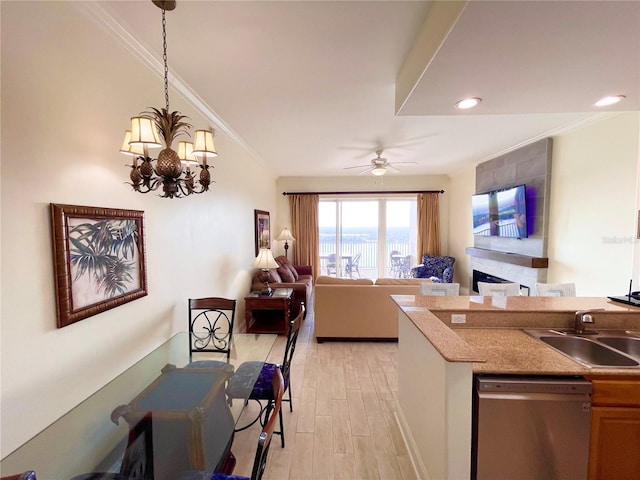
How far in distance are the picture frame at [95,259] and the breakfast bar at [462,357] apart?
180cm

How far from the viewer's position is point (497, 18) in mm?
1212

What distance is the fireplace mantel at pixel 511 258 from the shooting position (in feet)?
12.1

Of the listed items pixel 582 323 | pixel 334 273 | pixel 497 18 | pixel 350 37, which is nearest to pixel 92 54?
pixel 350 37

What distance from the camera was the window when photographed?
668 cm

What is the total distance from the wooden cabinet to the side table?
2868 millimetres

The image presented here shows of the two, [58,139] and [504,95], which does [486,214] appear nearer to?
[504,95]

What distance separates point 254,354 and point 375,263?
199 inches

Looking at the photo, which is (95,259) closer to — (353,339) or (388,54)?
(388,54)

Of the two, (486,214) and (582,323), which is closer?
(582,323)

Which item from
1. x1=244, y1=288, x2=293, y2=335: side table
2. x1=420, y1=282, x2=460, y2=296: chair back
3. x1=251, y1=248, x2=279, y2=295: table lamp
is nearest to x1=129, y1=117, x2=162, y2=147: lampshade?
x1=420, y1=282, x2=460, y2=296: chair back

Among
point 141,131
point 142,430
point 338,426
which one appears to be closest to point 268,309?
point 338,426

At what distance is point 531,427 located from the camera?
1.34 metres

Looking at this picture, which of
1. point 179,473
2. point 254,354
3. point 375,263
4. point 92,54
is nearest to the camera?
point 179,473

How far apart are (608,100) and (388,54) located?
5.63 feet
